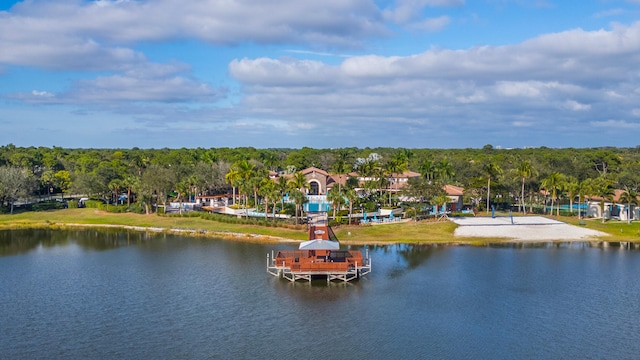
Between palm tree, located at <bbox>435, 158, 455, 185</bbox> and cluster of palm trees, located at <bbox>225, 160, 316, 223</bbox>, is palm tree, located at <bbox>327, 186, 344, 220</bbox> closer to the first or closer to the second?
cluster of palm trees, located at <bbox>225, 160, 316, 223</bbox>

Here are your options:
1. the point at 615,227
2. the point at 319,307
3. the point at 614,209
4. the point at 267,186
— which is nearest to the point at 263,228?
the point at 267,186

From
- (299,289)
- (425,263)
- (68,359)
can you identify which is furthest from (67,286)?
(425,263)

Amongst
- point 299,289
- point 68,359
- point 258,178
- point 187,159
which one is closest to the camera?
point 68,359

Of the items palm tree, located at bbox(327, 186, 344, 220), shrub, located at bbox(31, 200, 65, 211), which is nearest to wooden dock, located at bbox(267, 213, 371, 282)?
palm tree, located at bbox(327, 186, 344, 220)

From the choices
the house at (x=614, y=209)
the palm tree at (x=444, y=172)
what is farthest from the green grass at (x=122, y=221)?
the house at (x=614, y=209)

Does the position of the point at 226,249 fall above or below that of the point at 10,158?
below

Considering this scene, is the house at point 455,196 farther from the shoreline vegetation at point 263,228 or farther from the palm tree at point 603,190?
the palm tree at point 603,190

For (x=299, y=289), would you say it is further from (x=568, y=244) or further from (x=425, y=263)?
(x=568, y=244)
